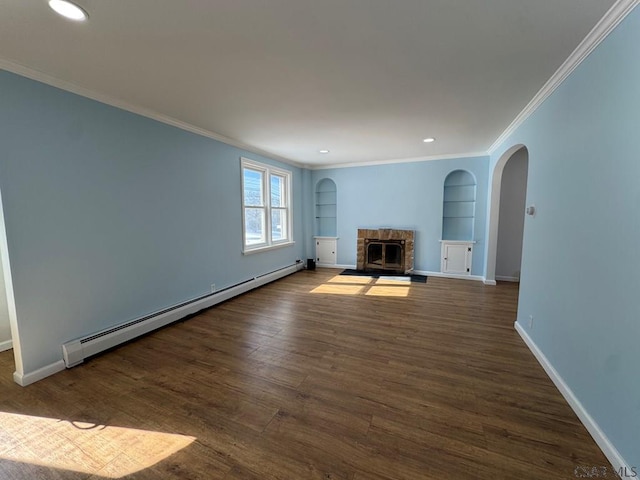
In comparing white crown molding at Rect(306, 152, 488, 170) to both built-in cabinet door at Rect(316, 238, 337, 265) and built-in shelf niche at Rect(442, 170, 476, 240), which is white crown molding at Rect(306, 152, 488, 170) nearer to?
built-in shelf niche at Rect(442, 170, 476, 240)

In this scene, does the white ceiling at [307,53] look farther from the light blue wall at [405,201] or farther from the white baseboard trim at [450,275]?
the white baseboard trim at [450,275]

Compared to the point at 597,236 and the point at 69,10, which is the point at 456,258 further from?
the point at 69,10

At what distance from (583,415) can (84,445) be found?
3.11m

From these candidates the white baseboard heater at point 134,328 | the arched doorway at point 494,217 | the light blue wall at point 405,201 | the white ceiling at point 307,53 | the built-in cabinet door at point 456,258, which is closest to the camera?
the white ceiling at point 307,53

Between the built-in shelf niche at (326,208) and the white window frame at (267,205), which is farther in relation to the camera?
the built-in shelf niche at (326,208)

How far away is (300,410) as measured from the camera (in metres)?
1.86

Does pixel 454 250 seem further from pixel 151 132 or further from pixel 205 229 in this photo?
pixel 151 132

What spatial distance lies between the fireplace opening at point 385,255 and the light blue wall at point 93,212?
365 cm

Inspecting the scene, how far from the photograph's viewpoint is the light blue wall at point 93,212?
213cm

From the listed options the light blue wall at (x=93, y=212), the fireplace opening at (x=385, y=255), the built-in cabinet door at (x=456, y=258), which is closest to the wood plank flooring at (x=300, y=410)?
the light blue wall at (x=93, y=212)

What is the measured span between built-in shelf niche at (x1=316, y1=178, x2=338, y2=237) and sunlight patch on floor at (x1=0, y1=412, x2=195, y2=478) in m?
5.40

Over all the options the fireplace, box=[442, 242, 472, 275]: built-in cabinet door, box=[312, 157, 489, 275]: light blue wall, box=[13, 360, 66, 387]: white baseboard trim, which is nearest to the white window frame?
box=[312, 157, 489, 275]: light blue wall

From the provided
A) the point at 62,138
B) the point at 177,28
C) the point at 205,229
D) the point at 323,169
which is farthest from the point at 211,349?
the point at 323,169

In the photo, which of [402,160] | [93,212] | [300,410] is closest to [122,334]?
[93,212]
